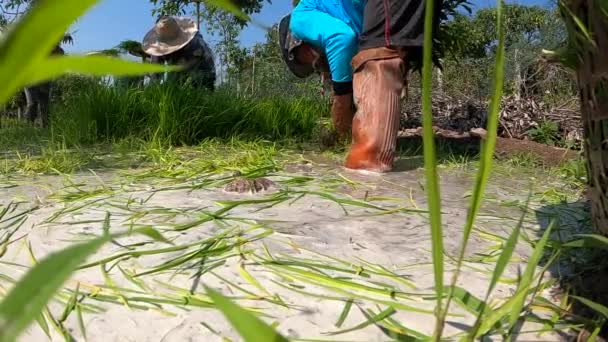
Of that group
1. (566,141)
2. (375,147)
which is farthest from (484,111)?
(375,147)

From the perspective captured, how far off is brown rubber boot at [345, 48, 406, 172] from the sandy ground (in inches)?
12.9

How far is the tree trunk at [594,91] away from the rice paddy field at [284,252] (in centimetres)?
10

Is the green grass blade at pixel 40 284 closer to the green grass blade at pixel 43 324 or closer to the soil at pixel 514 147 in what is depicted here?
the green grass blade at pixel 43 324

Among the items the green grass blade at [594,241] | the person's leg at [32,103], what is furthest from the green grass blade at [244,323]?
the person's leg at [32,103]

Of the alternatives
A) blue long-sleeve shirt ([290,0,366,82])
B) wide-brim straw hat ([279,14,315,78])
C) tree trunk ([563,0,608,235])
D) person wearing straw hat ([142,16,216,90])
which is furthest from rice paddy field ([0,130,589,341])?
person wearing straw hat ([142,16,216,90])

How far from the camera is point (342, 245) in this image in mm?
1082

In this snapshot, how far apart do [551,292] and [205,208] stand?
2.56 feet

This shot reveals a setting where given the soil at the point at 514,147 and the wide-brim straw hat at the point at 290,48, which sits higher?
the wide-brim straw hat at the point at 290,48

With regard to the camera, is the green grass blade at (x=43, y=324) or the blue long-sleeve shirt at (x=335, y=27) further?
the blue long-sleeve shirt at (x=335, y=27)

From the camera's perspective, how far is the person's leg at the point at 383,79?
198 cm

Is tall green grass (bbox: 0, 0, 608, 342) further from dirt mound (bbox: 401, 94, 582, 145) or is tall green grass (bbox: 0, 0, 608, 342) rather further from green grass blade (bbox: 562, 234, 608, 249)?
dirt mound (bbox: 401, 94, 582, 145)

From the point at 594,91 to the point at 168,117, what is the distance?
8.22 ft

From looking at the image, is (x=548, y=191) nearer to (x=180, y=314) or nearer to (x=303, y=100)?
(x=180, y=314)

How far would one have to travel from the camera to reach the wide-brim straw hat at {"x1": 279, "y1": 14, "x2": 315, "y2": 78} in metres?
2.83
